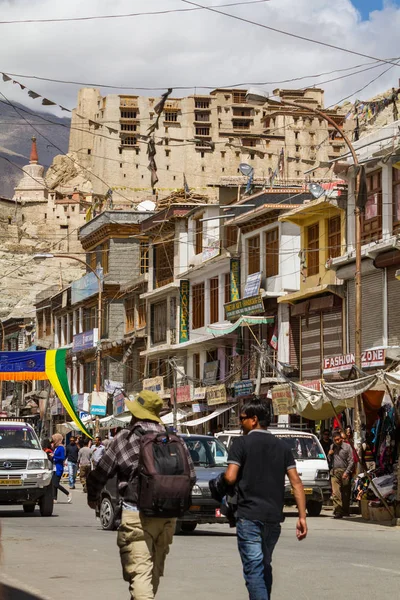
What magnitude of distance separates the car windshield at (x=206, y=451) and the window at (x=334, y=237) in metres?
18.6

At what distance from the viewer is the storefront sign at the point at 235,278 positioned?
4783cm

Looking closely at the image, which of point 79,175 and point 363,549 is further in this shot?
point 79,175

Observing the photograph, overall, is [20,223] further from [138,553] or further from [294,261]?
[138,553]

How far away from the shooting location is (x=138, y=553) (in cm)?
850

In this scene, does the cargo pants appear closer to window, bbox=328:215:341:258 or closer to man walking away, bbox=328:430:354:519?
man walking away, bbox=328:430:354:519

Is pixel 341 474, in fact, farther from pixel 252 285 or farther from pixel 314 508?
pixel 252 285

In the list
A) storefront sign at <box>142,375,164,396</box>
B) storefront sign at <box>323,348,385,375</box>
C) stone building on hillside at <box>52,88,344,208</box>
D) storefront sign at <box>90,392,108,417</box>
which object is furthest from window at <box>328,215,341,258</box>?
stone building on hillside at <box>52,88,344,208</box>

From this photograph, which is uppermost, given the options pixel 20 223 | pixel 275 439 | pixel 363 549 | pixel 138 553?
pixel 20 223

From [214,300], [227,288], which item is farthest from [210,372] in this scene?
[227,288]

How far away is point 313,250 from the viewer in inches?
1612

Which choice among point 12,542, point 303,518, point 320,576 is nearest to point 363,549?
point 320,576

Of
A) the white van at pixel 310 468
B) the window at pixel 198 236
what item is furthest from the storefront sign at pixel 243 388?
the white van at pixel 310 468

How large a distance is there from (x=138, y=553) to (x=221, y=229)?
42.5m

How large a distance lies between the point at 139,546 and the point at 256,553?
0.85m
